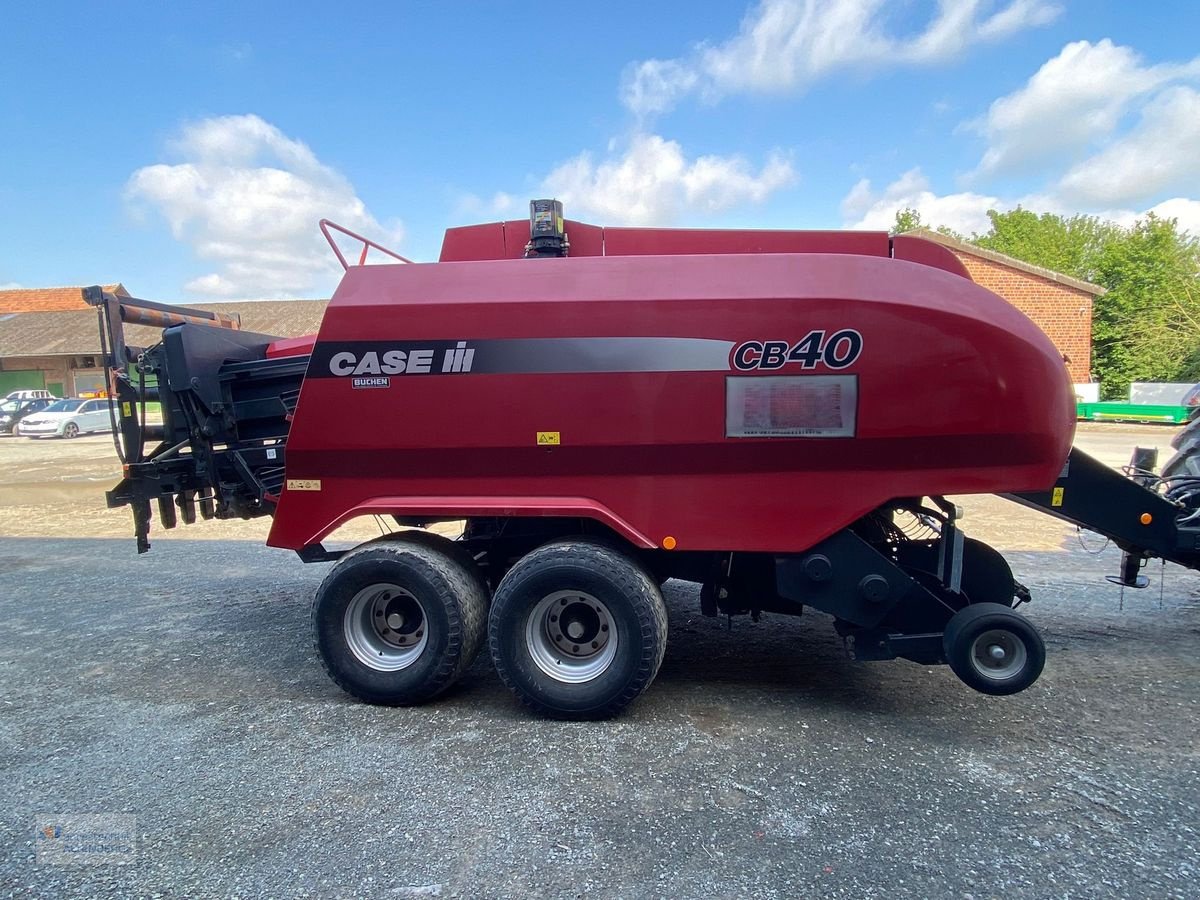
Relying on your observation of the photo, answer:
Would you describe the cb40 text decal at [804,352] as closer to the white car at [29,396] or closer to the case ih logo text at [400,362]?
the case ih logo text at [400,362]

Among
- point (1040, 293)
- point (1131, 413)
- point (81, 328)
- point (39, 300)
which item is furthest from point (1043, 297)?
point (39, 300)

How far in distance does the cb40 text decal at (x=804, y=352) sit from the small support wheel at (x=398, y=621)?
204 centimetres

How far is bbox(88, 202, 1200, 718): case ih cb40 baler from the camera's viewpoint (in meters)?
3.67

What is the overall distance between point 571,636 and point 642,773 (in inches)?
35.1

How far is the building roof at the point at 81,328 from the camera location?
34000mm

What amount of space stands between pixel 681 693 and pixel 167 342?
394 cm

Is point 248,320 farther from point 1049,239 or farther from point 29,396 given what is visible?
point 1049,239

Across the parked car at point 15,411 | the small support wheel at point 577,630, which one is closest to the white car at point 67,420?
the parked car at point 15,411

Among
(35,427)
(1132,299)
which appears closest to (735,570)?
(35,427)

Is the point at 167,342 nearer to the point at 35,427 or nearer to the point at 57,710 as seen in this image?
the point at 57,710

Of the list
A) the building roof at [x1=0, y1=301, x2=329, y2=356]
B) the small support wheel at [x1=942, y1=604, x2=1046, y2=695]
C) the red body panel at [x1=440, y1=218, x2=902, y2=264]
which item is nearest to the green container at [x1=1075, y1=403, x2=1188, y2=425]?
the red body panel at [x1=440, y1=218, x2=902, y2=264]

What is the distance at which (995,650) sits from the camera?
362 cm

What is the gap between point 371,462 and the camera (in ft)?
13.2

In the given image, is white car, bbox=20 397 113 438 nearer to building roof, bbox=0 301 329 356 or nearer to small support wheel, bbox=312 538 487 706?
A: building roof, bbox=0 301 329 356
